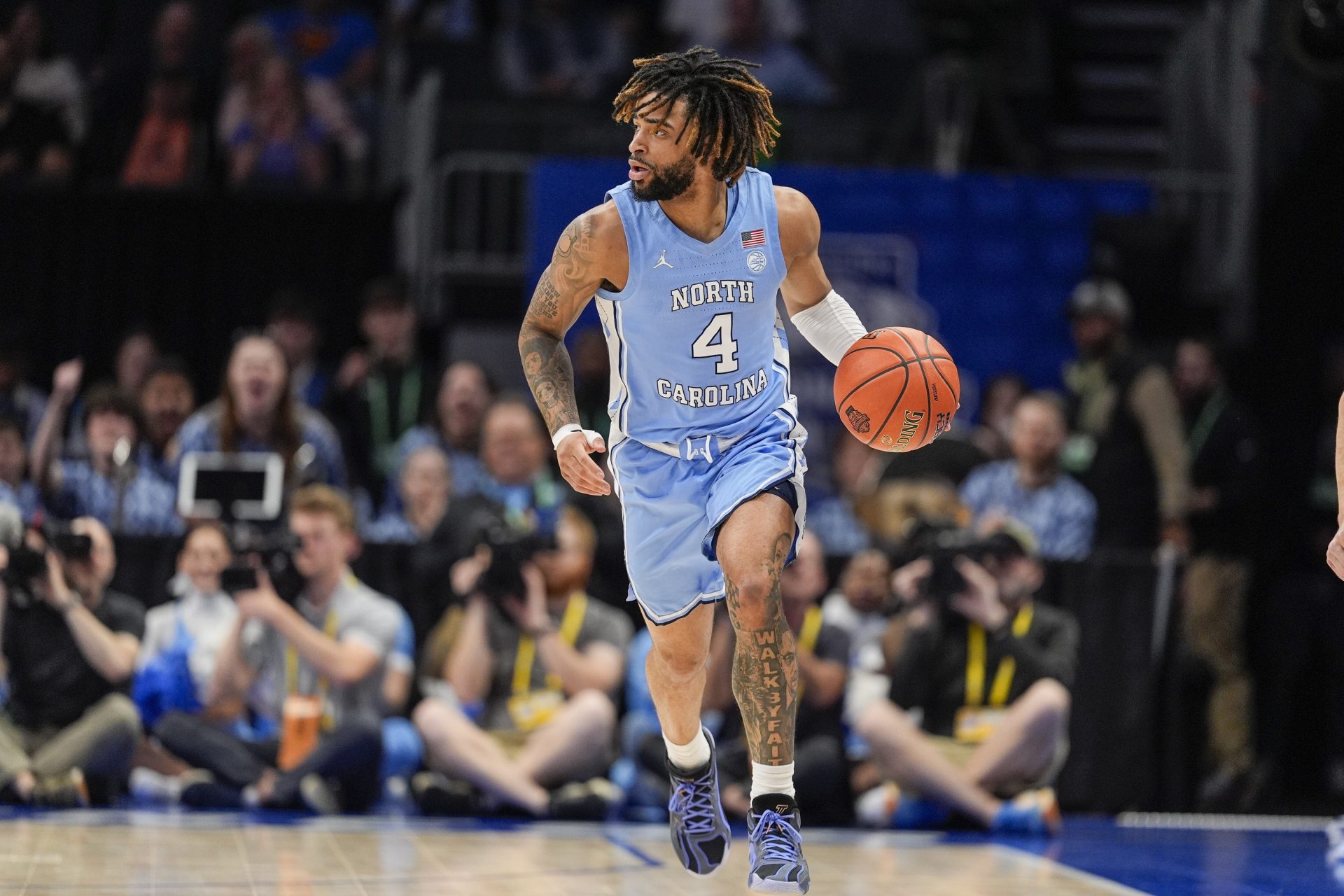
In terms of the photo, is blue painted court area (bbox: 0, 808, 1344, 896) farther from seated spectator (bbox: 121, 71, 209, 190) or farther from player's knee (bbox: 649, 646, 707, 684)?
seated spectator (bbox: 121, 71, 209, 190)

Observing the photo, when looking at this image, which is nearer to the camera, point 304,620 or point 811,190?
point 304,620

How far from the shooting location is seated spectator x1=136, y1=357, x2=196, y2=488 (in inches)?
351

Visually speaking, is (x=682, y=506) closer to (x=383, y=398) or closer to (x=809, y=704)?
(x=809, y=704)

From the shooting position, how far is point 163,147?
1209cm

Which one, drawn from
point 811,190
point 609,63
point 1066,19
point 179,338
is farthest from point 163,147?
point 1066,19

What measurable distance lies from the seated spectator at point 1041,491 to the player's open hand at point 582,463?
Answer: 421cm

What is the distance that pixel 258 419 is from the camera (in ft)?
27.7

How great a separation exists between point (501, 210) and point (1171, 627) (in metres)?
5.49

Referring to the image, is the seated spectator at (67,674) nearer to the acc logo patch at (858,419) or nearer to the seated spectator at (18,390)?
the seated spectator at (18,390)

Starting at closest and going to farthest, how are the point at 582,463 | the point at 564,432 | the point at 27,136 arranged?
1. the point at 582,463
2. the point at 564,432
3. the point at 27,136

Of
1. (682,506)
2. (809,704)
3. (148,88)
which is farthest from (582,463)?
(148,88)

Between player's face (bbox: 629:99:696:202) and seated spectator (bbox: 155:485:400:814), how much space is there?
3.36 meters

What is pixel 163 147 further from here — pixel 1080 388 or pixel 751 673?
pixel 751 673

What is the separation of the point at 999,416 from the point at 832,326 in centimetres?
491
